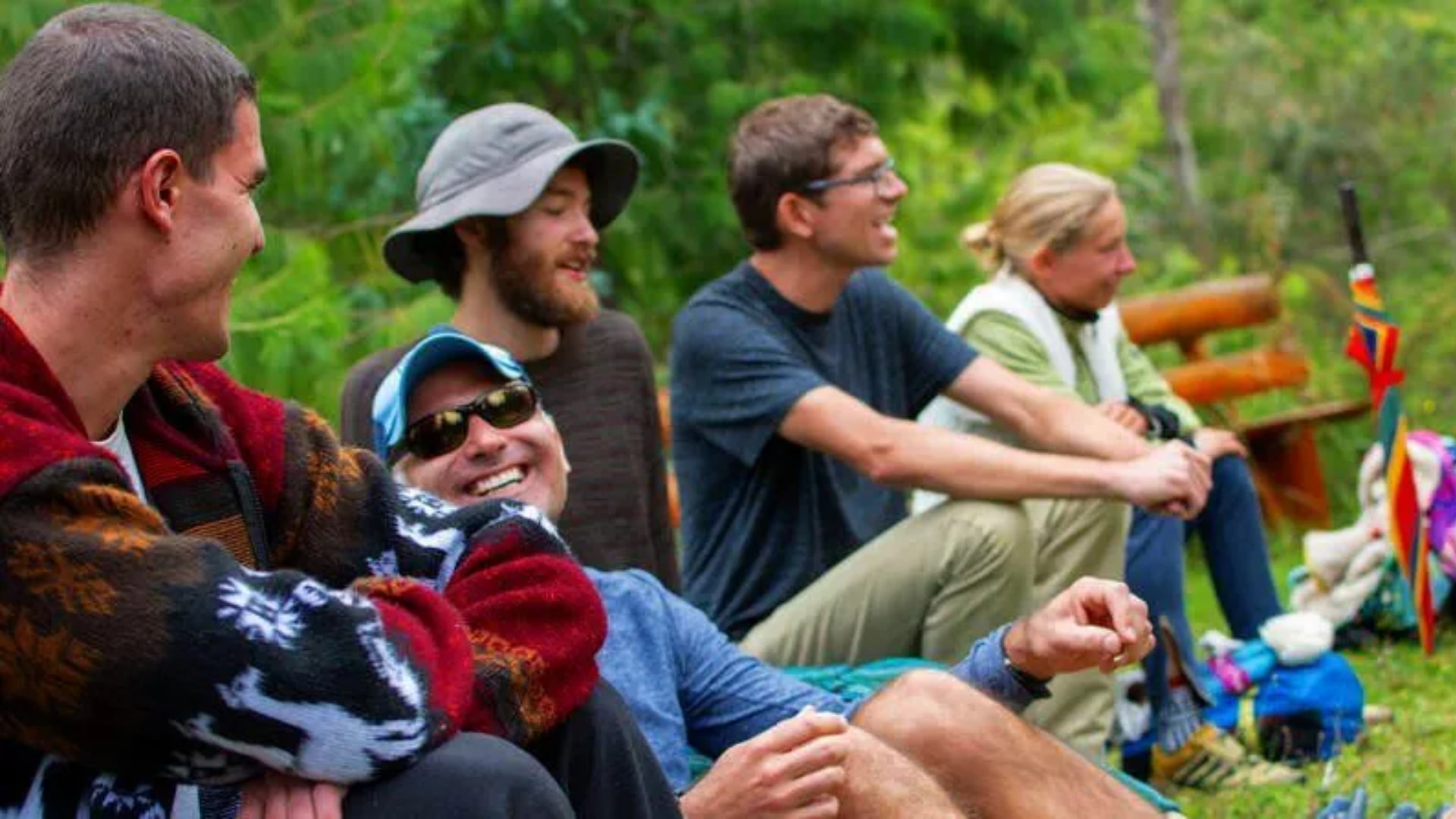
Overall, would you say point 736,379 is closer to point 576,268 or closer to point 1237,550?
point 576,268

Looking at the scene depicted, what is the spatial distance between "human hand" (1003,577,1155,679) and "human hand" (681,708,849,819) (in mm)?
542

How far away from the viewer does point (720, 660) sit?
362 centimetres

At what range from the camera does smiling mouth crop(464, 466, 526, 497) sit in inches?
139

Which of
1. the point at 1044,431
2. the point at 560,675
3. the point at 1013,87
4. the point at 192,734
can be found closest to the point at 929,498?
the point at 1044,431

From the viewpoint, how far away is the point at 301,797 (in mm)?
2377

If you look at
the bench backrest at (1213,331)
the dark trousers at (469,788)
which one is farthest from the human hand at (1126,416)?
the dark trousers at (469,788)

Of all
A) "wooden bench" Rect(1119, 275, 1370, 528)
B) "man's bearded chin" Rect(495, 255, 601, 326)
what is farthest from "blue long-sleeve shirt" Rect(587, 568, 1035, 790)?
"wooden bench" Rect(1119, 275, 1370, 528)

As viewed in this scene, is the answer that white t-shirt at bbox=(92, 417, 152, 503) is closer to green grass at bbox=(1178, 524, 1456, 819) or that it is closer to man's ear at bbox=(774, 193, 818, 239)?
green grass at bbox=(1178, 524, 1456, 819)

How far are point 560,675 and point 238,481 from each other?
0.44 m

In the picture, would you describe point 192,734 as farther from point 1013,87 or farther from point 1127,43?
point 1127,43

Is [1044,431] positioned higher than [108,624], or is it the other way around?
[108,624]

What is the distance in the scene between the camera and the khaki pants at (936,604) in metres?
4.77

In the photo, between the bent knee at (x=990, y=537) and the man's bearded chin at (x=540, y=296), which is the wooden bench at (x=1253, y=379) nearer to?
the bent knee at (x=990, y=537)

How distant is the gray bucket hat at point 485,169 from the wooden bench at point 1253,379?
418cm
